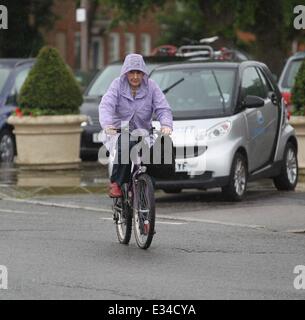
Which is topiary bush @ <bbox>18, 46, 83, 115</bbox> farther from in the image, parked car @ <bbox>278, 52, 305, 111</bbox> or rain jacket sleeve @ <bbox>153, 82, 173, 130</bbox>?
rain jacket sleeve @ <bbox>153, 82, 173, 130</bbox>

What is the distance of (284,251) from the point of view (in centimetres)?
1238

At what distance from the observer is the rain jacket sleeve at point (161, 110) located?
12.6m

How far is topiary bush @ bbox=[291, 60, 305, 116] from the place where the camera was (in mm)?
20031

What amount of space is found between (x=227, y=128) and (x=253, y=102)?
22.4 inches

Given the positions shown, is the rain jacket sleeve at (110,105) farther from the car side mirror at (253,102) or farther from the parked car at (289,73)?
the parked car at (289,73)

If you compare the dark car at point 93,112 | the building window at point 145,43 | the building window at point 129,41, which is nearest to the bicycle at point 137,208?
the dark car at point 93,112

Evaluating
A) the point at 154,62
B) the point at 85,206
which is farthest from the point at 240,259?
the point at 154,62

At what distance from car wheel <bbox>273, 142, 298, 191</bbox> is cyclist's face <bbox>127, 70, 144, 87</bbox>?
6031 millimetres

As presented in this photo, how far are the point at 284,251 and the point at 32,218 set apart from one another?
3.62 meters

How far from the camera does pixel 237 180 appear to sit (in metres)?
17.2

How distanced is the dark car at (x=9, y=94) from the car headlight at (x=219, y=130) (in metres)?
6.81

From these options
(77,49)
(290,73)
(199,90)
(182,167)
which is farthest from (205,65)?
(77,49)

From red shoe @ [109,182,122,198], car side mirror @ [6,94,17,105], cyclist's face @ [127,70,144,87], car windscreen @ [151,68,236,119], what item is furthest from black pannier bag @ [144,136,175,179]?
car side mirror @ [6,94,17,105]
